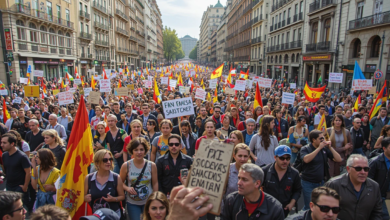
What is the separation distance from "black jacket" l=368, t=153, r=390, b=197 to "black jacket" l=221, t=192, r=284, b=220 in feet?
6.36

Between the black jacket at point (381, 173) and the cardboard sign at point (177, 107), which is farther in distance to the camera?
the cardboard sign at point (177, 107)

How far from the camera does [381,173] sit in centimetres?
346

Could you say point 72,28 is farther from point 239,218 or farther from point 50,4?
point 239,218

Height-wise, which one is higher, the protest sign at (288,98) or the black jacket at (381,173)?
the protest sign at (288,98)

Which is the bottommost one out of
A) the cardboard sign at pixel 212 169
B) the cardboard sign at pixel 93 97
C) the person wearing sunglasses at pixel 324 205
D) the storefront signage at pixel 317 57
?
the person wearing sunglasses at pixel 324 205

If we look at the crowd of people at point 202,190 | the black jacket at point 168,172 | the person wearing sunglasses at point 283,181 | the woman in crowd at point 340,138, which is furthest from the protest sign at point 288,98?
the black jacket at point 168,172

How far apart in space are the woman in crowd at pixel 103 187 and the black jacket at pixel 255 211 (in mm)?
1470

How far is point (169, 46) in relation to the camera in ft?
356

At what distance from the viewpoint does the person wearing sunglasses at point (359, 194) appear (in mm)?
2816

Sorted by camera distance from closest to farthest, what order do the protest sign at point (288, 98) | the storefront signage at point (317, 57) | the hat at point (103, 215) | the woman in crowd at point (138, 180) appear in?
the hat at point (103, 215)
the woman in crowd at point (138, 180)
the protest sign at point (288, 98)
the storefront signage at point (317, 57)

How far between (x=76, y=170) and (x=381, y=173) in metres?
4.25

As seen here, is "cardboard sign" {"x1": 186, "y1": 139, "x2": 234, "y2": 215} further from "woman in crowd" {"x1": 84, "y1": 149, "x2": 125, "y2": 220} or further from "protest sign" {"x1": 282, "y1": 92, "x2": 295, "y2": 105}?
"protest sign" {"x1": 282, "y1": 92, "x2": 295, "y2": 105}

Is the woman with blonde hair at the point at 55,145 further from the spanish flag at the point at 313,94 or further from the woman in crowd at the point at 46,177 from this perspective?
the spanish flag at the point at 313,94

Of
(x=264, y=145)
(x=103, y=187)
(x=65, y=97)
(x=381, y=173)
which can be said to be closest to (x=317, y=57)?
(x=65, y=97)
